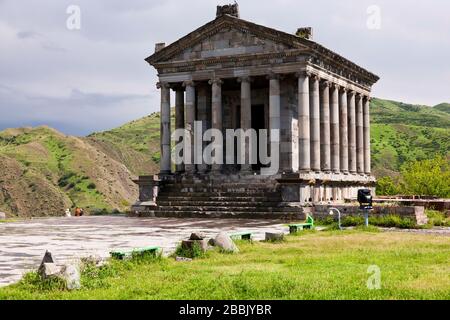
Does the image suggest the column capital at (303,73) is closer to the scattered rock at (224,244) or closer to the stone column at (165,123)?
the stone column at (165,123)

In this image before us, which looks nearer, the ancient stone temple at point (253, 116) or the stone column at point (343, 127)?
the ancient stone temple at point (253, 116)

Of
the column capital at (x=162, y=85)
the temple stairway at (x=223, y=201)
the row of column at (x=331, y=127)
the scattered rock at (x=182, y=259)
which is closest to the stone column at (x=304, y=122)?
the row of column at (x=331, y=127)

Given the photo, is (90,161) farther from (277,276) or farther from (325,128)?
(277,276)

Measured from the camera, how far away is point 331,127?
41250 millimetres

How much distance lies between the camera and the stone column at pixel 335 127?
41.0 metres

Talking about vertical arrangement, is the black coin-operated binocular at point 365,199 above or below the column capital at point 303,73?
below

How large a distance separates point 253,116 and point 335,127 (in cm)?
558

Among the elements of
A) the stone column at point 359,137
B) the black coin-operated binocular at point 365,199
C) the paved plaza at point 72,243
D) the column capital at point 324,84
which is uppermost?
the column capital at point 324,84

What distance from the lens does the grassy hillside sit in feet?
289

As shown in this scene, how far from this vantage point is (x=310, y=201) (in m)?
32.5

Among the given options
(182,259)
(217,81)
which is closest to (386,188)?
(217,81)

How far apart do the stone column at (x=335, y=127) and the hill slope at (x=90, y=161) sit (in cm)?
4391

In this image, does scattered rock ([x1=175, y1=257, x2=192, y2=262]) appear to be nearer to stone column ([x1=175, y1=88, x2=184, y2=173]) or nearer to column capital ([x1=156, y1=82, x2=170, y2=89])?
column capital ([x1=156, y1=82, x2=170, y2=89])
